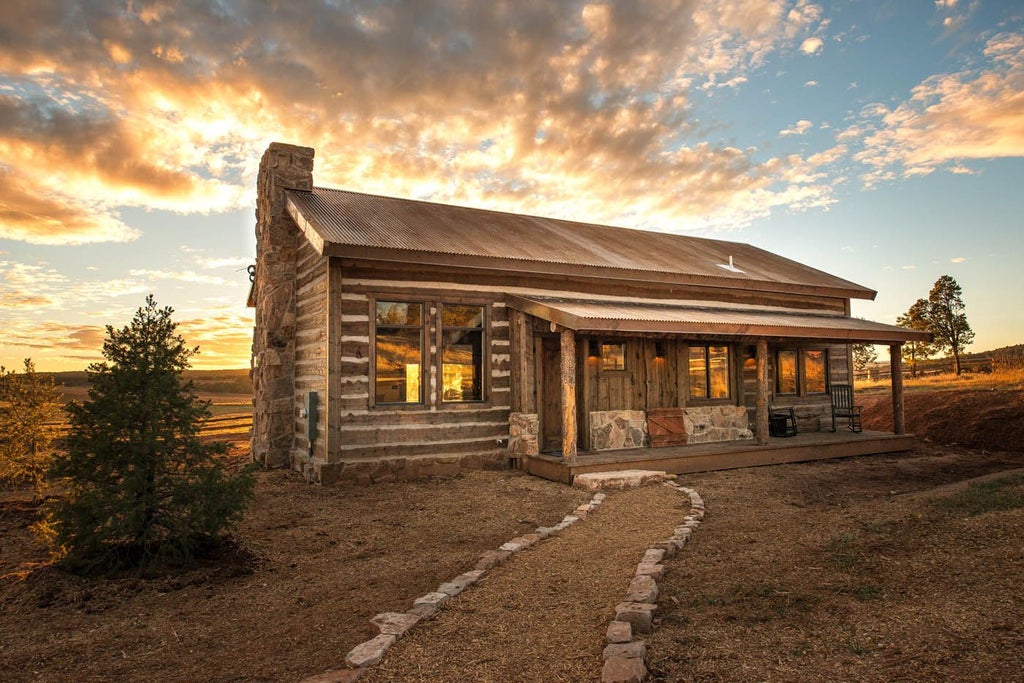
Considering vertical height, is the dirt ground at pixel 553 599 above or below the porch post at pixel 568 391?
below

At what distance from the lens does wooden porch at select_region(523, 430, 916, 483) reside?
11.0 meters

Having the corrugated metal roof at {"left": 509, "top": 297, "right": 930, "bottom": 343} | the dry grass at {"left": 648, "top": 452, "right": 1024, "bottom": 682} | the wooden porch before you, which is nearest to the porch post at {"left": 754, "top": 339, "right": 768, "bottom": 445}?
the wooden porch

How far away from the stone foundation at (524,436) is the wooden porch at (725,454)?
209 mm

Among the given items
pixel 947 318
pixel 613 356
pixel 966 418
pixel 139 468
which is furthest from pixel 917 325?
pixel 139 468

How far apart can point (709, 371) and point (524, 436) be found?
217 inches

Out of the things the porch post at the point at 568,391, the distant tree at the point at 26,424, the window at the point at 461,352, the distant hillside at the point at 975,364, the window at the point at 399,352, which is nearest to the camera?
the distant tree at the point at 26,424

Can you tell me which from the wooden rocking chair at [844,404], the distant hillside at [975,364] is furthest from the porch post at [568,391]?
the distant hillside at [975,364]

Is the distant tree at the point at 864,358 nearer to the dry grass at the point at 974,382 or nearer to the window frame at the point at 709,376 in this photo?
the dry grass at the point at 974,382

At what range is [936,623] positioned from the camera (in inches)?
158

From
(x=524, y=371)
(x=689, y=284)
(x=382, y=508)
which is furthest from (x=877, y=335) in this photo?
(x=382, y=508)

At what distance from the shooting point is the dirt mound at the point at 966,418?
16.0 meters

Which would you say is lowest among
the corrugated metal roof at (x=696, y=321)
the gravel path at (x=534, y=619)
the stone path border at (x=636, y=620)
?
the gravel path at (x=534, y=619)

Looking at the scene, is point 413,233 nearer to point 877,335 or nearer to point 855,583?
point 855,583

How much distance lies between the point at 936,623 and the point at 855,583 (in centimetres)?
92
